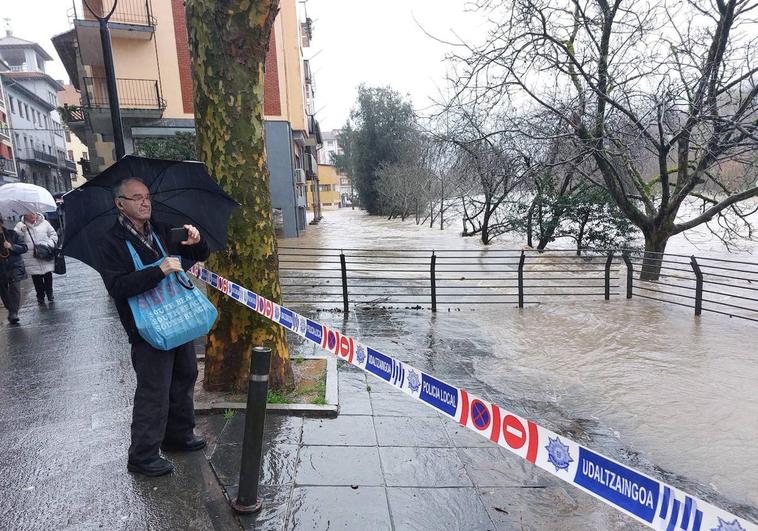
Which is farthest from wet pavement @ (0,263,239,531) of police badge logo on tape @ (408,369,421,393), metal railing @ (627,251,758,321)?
metal railing @ (627,251,758,321)

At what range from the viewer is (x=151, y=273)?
2.59 meters

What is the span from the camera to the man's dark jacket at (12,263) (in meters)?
6.76

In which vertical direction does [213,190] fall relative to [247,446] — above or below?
above

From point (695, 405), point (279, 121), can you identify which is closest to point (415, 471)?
point (695, 405)

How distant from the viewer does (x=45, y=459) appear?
10.9 feet

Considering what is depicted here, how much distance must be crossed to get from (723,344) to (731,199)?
206 inches

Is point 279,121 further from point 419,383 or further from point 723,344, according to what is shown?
point 419,383

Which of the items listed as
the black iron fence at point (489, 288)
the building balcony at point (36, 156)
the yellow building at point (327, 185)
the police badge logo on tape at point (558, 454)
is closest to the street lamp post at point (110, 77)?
the black iron fence at point (489, 288)

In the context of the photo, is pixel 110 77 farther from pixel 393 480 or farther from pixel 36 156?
pixel 36 156

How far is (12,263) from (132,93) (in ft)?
54.0

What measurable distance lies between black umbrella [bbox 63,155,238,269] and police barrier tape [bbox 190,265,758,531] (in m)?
1.33

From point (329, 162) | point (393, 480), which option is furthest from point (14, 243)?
point (329, 162)

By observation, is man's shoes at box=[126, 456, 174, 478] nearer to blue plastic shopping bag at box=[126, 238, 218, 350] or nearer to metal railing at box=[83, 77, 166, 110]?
blue plastic shopping bag at box=[126, 238, 218, 350]

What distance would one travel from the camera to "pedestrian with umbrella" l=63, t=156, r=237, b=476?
264 centimetres
